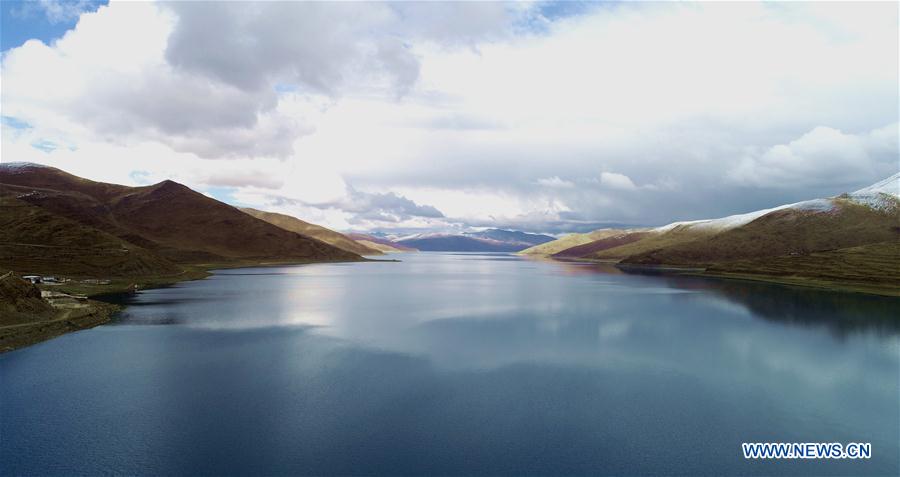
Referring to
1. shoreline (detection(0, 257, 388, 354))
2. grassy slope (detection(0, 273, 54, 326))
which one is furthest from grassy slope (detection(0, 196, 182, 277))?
grassy slope (detection(0, 273, 54, 326))

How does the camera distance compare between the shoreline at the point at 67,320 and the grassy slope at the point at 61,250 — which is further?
the grassy slope at the point at 61,250

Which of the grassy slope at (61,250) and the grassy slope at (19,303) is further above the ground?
the grassy slope at (61,250)

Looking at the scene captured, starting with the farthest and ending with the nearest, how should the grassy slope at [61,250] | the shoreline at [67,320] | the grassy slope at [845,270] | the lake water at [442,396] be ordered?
1. the grassy slope at [845,270]
2. the grassy slope at [61,250]
3. the shoreline at [67,320]
4. the lake water at [442,396]

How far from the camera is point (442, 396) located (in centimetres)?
3991

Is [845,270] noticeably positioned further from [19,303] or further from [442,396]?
[19,303]

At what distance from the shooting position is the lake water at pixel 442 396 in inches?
1131

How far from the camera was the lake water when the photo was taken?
28.7m

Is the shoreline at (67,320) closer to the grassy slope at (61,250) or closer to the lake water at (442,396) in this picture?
the lake water at (442,396)

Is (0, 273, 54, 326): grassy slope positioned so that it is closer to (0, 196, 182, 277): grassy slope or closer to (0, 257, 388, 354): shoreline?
(0, 257, 388, 354): shoreline

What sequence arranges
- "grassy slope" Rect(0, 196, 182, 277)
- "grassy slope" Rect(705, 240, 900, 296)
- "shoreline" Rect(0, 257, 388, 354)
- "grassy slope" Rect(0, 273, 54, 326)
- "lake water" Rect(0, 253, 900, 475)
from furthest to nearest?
"grassy slope" Rect(705, 240, 900, 296), "grassy slope" Rect(0, 196, 182, 277), "grassy slope" Rect(0, 273, 54, 326), "shoreline" Rect(0, 257, 388, 354), "lake water" Rect(0, 253, 900, 475)

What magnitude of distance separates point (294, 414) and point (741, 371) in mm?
45848

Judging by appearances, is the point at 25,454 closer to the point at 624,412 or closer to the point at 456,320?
the point at 624,412

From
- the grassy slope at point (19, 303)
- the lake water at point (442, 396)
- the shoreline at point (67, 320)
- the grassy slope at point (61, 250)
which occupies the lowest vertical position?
the lake water at point (442, 396)

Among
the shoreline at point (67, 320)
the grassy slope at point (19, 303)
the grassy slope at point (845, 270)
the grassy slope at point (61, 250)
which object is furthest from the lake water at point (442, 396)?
the grassy slope at point (845, 270)
